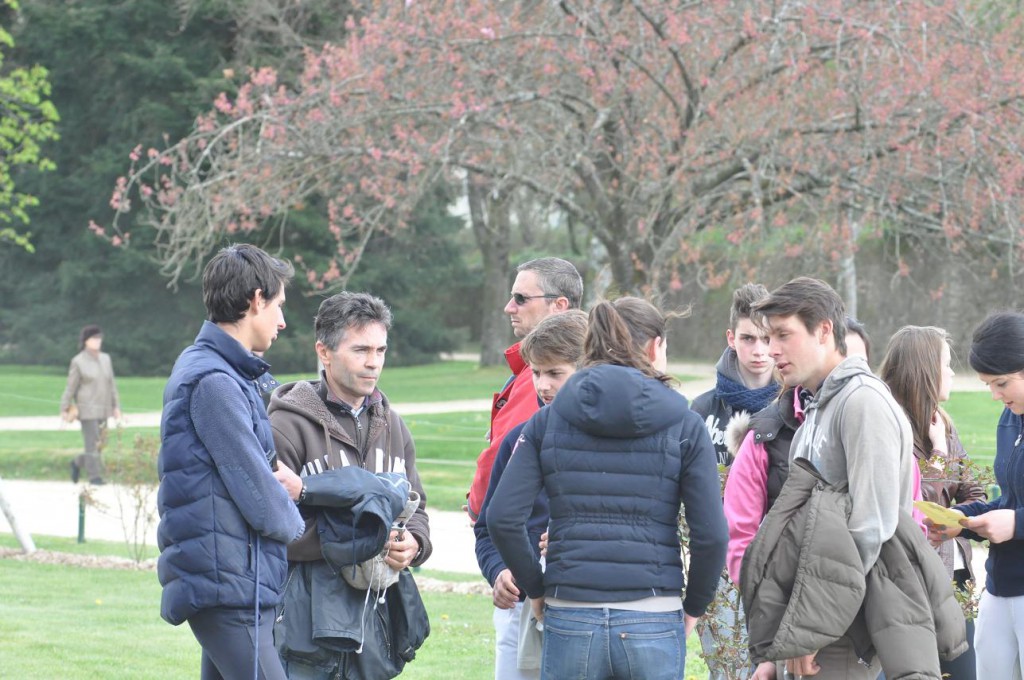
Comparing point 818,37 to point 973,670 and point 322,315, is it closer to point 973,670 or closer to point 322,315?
point 973,670

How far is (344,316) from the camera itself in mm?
4582

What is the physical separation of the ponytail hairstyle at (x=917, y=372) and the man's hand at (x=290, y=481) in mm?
2272

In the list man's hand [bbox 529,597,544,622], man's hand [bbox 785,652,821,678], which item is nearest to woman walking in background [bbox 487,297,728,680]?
man's hand [bbox 529,597,544,622]

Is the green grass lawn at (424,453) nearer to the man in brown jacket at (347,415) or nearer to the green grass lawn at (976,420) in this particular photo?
the green grass lawn at (976,420)

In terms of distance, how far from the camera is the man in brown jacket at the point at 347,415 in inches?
174

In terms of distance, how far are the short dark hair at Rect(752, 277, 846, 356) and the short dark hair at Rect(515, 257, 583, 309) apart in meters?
1.20

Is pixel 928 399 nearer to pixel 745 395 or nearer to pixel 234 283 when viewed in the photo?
pixel 745 395

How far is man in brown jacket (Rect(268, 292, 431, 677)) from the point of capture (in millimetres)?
4422

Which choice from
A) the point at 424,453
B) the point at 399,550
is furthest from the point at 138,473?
the point at 399,550

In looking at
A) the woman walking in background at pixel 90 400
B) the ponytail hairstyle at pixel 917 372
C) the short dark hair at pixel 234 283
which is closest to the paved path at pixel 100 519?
the woman walking in background at pixel 90 400

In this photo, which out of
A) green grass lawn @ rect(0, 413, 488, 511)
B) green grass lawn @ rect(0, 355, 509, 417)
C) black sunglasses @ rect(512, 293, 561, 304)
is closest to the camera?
black sunglasses @ rect(512, 293, 561, 304)

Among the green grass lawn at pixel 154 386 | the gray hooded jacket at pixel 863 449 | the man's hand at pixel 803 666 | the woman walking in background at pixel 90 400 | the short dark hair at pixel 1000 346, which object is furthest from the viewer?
the green grass lawn at pixel 154 386

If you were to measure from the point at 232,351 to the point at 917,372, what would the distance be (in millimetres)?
2590

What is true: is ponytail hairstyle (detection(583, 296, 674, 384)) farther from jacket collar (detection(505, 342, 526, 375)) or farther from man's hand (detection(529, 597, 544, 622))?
jacket collar (detection(505, 342, 526, 375))
